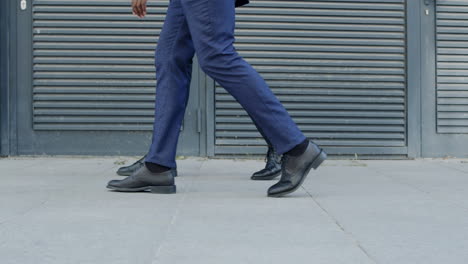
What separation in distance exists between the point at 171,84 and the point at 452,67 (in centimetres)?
296

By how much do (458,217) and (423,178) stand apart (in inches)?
55.0

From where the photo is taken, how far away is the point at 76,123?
4754 millimetres

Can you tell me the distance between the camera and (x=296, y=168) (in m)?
2.71

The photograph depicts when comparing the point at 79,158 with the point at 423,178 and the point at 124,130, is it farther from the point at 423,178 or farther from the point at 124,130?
the point at 423,178

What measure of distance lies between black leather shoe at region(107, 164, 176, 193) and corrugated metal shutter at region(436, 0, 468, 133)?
9.50 feet

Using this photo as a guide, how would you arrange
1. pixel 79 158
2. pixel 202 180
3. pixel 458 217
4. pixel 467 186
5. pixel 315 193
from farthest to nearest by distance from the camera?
1. pixel 79 158
2. pixel 202 180
3. pixel 467 186
4. pixel 315 193
5. pixel 458 217

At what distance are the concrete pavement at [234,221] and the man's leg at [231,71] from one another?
33 centimetres

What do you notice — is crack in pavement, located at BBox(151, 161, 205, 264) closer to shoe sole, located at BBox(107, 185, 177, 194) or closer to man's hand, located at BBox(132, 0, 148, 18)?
shoe sole, located at BBox(107, 185, 177, 194)

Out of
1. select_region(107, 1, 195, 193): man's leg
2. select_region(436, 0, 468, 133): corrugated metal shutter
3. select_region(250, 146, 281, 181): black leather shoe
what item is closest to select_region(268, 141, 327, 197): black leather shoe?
select_region(107, 1, 195, 193): man's leg

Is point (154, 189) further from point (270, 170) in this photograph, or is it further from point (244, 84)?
point (270, 170)

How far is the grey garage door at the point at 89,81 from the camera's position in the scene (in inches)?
187

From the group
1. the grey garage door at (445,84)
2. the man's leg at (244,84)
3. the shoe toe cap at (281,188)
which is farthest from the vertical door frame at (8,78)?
the grey garage door at (445,84)

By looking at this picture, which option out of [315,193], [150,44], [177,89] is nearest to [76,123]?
[150,44]

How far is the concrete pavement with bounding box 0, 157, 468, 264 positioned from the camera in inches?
64.4
